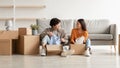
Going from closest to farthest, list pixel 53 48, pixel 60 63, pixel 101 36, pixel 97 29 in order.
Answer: pixel 60 63 < pixel 53 48 < pixel 101 36 < pixel 97 29

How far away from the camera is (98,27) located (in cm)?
639

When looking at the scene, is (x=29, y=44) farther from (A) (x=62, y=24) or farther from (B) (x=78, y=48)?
(A) (x=62, y=24)

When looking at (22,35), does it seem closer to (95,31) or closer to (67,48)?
(67,48)

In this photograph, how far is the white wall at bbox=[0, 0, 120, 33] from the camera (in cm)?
752

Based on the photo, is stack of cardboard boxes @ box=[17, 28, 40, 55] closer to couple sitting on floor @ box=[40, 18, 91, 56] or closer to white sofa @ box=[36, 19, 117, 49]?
couple sitting on floor @ box=[40, 18, 91, 56]

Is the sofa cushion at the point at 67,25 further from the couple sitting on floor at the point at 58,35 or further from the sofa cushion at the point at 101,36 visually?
the couple sitting on floor at the point at 58,35

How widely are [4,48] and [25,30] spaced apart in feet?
1.75

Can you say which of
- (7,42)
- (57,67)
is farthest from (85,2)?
(57,67)

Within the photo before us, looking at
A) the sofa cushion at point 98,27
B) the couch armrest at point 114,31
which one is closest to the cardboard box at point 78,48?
the couch armrest at point 114,31

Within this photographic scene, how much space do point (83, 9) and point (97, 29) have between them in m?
1.33

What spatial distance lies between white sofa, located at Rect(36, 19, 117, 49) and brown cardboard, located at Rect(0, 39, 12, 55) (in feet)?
3.90

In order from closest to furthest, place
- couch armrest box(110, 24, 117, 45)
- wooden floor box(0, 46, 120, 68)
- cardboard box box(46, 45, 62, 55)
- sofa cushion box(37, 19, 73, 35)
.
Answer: wooden floor box(0, 46, 120, 68) < cardboard box box(46, 45, 62, 55) < couch armrest box(110, 24, 117, 45) < sofa cushion box(37, 19, 73, 35)

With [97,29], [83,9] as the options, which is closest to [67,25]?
[97,29]

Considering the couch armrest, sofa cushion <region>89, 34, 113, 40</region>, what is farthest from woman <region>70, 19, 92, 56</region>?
the couch armrest
